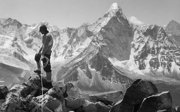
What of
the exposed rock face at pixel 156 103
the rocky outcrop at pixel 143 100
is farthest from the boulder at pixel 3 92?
the exposed rock face at pixel 156 103

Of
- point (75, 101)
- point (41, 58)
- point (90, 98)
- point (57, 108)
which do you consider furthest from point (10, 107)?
point (90, 98)

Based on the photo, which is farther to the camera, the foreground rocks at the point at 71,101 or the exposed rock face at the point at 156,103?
the foreground rocks at the point at 71,101

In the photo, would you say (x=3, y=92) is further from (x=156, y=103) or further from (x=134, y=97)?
(x=156, y=103)

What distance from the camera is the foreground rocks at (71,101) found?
23.2 m

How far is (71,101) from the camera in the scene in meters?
27.8

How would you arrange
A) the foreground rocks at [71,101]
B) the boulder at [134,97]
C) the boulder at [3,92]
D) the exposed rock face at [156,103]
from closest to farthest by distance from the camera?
the exposed rock face at [156,103] → the foreground rocks at [71,101] → the boulder at [134,97] → the boulder at [3,92]

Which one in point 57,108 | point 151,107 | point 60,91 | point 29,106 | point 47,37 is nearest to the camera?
point 151,107

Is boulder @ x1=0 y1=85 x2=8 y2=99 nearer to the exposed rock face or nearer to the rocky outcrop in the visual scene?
the rocky outcrop

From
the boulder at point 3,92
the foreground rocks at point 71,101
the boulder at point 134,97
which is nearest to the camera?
the foreground rocks at point 71,101

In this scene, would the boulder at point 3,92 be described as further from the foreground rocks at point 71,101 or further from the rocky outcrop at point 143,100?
the rocky outcrop at point 143,100

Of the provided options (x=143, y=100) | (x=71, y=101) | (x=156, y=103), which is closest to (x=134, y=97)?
(x=143, y=100)

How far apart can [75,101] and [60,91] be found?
68.7 inches

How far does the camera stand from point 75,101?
27.8m

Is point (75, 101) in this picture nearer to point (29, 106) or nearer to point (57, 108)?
point (57, 108)
